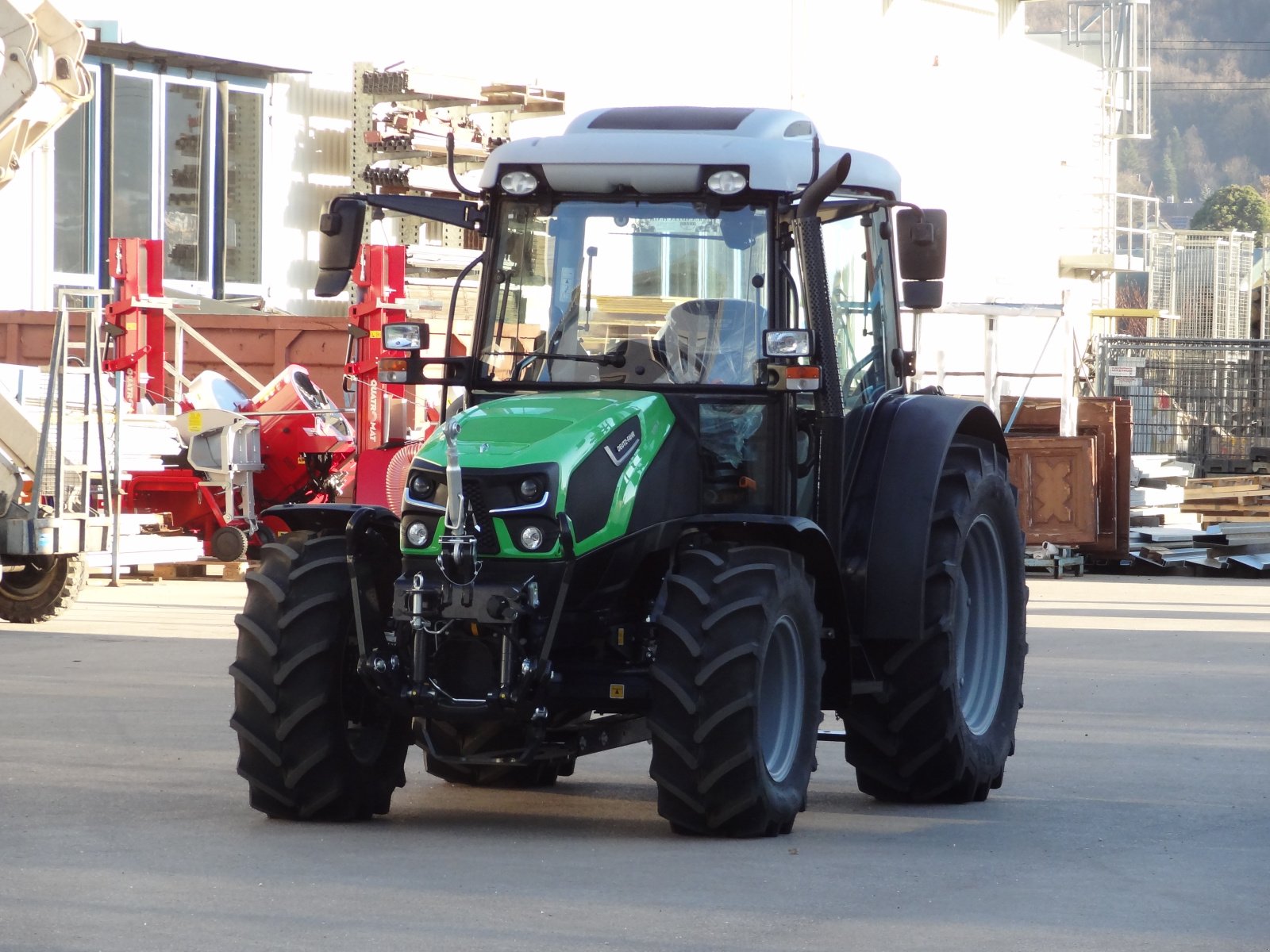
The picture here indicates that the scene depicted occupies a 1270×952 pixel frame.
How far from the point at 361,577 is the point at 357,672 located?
0.35m

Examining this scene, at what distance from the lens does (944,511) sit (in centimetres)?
802

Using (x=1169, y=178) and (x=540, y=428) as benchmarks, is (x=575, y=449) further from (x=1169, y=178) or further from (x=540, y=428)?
(x=1169, y=178)

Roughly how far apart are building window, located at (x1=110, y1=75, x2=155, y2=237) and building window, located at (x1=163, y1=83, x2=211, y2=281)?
229 mm

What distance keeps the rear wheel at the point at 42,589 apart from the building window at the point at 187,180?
1189cm

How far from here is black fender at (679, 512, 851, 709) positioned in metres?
7.00

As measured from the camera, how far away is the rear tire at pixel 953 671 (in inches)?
307

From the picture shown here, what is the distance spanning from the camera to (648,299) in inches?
293

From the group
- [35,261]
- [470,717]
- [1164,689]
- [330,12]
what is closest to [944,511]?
[470,717]

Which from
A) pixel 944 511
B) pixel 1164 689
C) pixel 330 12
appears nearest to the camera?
pixel 944 511

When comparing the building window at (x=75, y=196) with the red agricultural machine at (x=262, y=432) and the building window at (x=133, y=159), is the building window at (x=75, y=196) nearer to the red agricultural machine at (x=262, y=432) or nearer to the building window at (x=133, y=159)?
the building window at (x=133, y=159)

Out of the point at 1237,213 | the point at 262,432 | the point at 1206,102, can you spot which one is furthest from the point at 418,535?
the point at 1206,102

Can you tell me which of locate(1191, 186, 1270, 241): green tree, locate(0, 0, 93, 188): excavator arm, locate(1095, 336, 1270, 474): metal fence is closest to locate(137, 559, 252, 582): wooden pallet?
locate(0, 0, 93, 188): excavator arm

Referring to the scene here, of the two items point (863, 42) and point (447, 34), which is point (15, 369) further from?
point (863, 42)

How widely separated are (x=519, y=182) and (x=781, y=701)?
6.87 feet
